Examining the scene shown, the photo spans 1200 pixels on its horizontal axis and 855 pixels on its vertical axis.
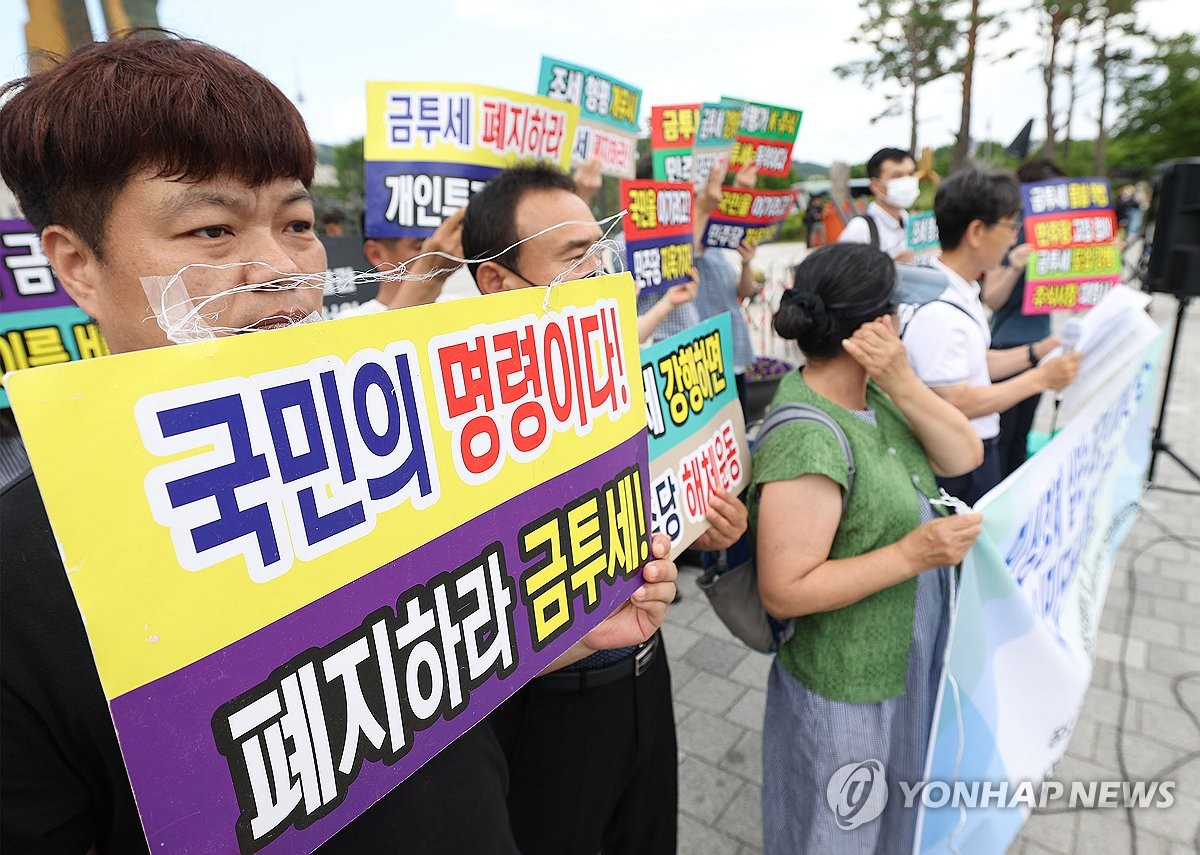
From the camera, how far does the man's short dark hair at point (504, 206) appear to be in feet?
5.45

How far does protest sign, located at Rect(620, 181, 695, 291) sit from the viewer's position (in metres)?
2.58

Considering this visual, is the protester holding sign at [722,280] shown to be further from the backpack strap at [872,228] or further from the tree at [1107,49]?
the tree at [1107,49]

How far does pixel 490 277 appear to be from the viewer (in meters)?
1.66

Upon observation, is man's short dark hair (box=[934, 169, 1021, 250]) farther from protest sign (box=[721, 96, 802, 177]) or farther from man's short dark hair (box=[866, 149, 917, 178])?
man's short dark hair (box=[866, 149, 917, 178])

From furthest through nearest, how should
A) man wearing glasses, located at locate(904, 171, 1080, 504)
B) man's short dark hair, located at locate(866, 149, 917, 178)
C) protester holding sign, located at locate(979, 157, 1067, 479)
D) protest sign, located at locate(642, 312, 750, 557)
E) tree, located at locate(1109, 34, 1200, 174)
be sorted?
tree, located at locate(1109, 34, 1200, 174), man's short dark hair, located at locate(866, 149, 917, 178), protester holding sign, located at locate(979, 157, 1067, 479), man wearing glasses, located at locate(904, 171, 1080, 504), protest sign, located at locate(642, 312, 750, 557)

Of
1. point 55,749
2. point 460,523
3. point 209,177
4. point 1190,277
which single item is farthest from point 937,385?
point 1190,277

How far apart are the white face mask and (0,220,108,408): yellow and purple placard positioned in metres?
4.83

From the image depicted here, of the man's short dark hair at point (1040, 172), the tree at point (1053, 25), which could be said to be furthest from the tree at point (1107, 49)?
the man's short dark hair at point (1040, 172)

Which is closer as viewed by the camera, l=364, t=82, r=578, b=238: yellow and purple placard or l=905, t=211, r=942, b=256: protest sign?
l=364, t=82, r=578, b=238: yellow and purple placard

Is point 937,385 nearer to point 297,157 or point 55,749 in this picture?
point 297,157

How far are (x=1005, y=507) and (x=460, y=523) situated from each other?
1573 mm

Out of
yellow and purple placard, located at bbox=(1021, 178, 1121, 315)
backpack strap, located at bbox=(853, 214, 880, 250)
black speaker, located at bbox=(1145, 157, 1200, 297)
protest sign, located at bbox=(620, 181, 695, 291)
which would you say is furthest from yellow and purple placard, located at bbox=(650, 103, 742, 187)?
black speaker, located at bbox=(1145, 157, 1200, 297)

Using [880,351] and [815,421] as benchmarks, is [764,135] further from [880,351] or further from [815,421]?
[815,421]

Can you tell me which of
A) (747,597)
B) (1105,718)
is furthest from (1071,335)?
(747,597)
